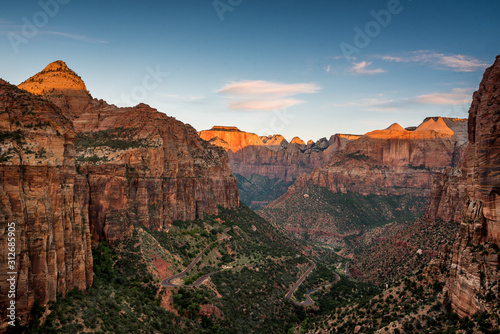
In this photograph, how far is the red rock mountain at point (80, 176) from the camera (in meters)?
37.8

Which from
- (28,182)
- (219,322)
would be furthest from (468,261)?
(28,182)

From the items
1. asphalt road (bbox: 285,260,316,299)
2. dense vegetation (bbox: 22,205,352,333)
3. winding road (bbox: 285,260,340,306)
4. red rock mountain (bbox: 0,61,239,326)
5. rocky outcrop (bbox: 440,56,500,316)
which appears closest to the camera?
A: rocky outcrop (bbox: 440,56,500,316)

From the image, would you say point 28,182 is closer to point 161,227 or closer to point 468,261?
point 468,261

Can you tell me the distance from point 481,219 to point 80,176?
61.6 meters

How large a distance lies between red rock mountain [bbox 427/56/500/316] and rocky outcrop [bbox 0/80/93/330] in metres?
43.3

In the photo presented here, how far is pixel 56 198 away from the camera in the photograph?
1646 inches

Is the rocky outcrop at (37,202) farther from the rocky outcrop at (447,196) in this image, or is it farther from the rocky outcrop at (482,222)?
the rocky outcrop at (447,196)

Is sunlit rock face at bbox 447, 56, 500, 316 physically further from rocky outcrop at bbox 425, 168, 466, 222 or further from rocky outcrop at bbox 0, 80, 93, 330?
rocky outcrop at bbox 425, 168, 466, 222

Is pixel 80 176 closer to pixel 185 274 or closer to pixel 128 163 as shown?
pixel 128 163

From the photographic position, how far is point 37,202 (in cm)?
3850

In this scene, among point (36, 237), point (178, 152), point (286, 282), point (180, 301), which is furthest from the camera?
point (178, 152)

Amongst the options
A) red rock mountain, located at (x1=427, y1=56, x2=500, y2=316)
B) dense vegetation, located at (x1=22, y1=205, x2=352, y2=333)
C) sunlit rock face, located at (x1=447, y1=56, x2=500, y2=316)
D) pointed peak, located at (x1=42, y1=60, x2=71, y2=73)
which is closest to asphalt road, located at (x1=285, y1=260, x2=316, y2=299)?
dense vegetation, located at (x1=22, y1=205, x2=352, y2=333)

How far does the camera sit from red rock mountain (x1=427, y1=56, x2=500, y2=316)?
37438mm

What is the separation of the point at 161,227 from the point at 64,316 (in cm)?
5036
